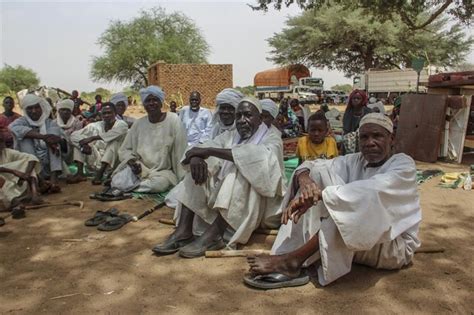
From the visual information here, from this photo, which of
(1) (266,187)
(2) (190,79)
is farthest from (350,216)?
(2) (190,79)

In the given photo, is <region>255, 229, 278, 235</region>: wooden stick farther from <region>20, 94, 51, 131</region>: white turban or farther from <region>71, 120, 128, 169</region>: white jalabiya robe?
<region>20, 94, 51, 131</region>: white turban

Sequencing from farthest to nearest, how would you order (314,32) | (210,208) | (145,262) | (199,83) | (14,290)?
(314,32) < (199,83) < (210,208) < (145,262) < (14,290)

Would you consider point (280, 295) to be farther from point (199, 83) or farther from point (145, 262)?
point (199, 83)

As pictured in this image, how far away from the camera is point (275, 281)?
2.75m

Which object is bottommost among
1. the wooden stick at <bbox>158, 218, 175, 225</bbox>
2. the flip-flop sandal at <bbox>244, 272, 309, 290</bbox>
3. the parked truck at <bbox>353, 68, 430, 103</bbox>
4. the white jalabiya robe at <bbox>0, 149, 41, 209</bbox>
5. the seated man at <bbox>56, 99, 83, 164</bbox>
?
the wooden stick at <bbox>158, 218, 175, 225</bbox>

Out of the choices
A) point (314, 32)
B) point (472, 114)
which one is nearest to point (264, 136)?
point (472, 114)

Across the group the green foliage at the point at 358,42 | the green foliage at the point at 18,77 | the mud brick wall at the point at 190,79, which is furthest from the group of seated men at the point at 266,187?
the green foliage at the point at 18,77

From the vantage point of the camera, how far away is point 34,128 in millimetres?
5734

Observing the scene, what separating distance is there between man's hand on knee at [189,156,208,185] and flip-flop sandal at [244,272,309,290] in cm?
91

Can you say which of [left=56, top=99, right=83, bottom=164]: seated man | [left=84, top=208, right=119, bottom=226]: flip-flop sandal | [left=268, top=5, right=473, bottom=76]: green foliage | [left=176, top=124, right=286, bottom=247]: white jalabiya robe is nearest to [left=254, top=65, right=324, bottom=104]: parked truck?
[left=268, top=5, right=473, bottom=76]: green foliage

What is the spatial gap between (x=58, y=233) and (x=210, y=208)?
1548 mm

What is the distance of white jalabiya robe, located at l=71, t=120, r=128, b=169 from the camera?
607 cm

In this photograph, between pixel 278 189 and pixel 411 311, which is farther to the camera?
pixel 278 189

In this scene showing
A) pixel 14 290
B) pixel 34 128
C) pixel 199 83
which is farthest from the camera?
pixel 199 83
